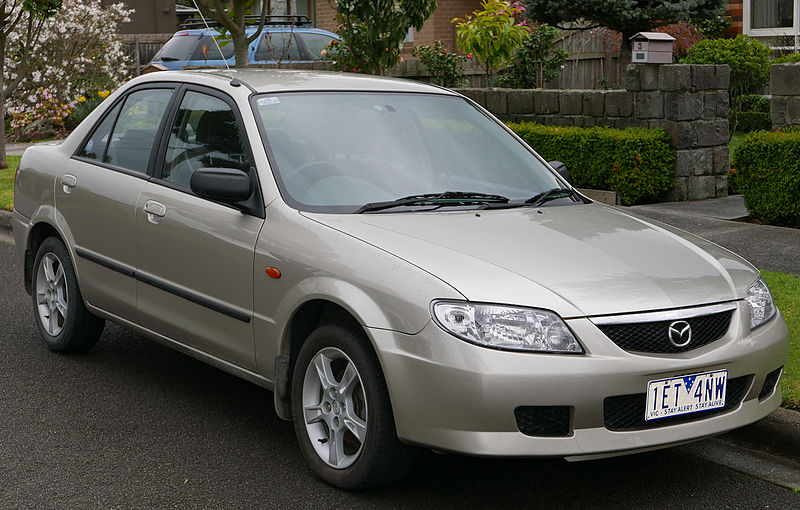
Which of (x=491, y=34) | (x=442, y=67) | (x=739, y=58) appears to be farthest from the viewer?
(x=739, y=58)

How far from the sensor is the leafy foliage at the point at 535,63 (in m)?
18.3

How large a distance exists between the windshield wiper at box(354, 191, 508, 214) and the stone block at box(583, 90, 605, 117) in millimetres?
7747

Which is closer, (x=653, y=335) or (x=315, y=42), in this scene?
(x=653, y=335)

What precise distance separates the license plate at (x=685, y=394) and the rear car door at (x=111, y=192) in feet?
9.22

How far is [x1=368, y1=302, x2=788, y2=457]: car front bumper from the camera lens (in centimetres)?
389

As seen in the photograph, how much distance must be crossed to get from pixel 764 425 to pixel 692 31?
17043mm

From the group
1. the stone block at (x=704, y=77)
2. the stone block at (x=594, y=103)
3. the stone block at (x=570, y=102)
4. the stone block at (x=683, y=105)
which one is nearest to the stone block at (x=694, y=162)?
the stone block at (x=683, y=105)

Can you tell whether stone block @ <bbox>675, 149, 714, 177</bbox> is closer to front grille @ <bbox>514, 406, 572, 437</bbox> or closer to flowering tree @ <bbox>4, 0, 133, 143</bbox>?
front grille @ <bbox>514, 406, 572, 437</bbox>

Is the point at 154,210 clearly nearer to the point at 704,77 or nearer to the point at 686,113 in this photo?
the point at 686,113

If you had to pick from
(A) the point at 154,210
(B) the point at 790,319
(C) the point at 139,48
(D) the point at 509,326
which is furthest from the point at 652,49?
(C) the point at 139,48

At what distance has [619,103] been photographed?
1239 cm

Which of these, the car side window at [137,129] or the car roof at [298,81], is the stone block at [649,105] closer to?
the car roof at [298,81]

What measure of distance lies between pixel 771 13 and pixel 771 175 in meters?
12.0

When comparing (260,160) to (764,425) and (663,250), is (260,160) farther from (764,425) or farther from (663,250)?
(764,425)
